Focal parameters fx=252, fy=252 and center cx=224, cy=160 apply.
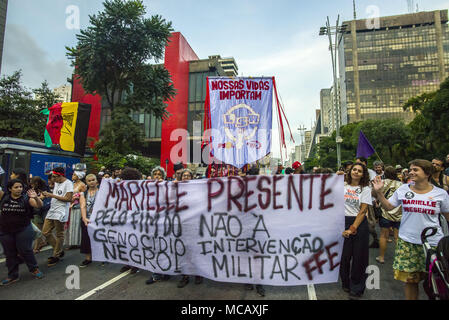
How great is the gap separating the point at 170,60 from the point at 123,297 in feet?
113

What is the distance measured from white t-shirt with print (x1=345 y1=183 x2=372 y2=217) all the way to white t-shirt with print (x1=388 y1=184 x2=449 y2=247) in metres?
0.50

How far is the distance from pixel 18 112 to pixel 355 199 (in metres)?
25.0

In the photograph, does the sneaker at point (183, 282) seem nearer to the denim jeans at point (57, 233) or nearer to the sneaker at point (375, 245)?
the denim jeans at point (57, 233)

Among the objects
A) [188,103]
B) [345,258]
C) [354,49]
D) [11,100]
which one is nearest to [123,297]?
[345,258]

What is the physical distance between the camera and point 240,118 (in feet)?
16.5

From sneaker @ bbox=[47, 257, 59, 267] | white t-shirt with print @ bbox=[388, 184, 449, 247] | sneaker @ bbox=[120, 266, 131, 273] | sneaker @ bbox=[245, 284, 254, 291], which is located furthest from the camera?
sneaker @ bbox=[47, 257, 59, 267]

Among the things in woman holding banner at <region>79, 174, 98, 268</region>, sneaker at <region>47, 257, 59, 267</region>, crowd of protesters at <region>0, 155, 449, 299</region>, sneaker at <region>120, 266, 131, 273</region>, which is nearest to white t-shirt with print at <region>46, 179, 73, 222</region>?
crowd of protesters at <region>0, 155, 449, 299</region>

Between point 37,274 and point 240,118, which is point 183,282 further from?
point 240,118

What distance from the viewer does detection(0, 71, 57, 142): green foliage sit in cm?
1955

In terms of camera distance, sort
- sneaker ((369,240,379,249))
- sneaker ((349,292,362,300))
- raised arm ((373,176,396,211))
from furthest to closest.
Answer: sneaker ((369,240,379,249))
sneaker ((349,292,362,300))
raised arm ((373,176,396,211))

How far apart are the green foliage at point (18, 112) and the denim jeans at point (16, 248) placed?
64.1 ft

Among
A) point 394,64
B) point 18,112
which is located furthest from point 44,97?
point 394,64

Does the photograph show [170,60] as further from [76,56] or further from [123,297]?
[123,297]

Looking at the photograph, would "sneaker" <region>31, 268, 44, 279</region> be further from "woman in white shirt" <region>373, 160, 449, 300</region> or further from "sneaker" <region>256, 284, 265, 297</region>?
"woman in white shirt" <region>373, 160, 449, 300</region>
